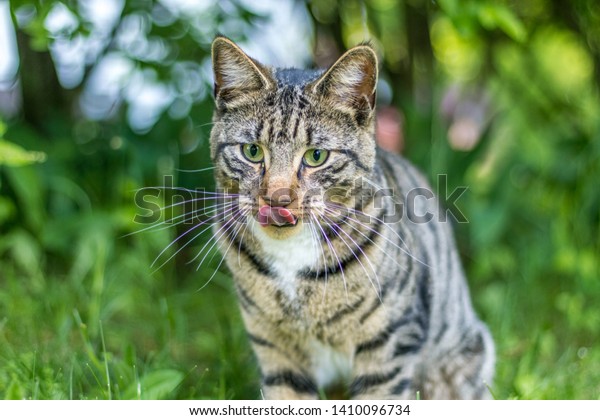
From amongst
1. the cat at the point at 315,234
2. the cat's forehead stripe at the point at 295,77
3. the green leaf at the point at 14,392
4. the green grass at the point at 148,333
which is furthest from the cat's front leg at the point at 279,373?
the cat's forehead stripe at the point at 295,77

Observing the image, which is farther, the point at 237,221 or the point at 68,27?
the point at 68,27

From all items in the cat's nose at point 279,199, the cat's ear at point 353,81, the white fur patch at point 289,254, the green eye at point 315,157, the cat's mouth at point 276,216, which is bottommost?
the white fur patch at point 289,254

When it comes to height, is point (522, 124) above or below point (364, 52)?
below

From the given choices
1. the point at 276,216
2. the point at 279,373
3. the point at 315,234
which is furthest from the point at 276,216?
the point at 279,373

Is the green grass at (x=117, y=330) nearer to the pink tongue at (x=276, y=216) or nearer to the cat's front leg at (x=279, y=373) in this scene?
the cat's front leg at (x=279, y=373)

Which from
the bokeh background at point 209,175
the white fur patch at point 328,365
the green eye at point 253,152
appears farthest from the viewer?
the bokeh background at point 209,175

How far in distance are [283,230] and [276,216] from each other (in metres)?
0.08

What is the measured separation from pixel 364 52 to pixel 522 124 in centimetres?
223

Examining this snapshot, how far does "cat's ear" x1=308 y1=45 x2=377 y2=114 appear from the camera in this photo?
1963 millimetres

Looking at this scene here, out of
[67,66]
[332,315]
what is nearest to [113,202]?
[67,66]

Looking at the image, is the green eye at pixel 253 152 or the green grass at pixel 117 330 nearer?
the green eye at pixel 253 152

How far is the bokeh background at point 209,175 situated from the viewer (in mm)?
2777

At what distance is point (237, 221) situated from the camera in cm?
210
